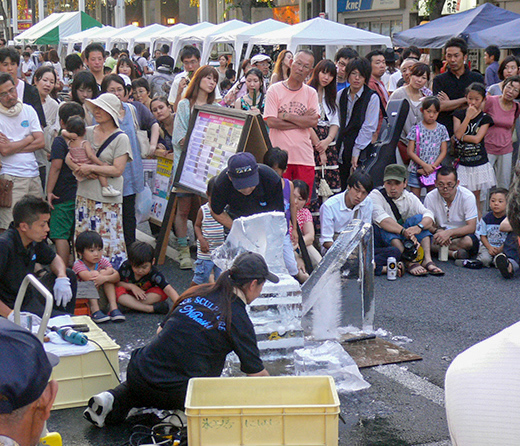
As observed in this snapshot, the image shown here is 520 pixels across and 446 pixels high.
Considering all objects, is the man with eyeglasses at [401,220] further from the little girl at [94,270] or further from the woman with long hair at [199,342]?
the woman with long hair at [199,342]

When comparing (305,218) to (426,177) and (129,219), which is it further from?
(426,177)

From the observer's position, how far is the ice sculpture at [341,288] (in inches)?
229

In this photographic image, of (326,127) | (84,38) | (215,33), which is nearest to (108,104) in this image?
(326,127)

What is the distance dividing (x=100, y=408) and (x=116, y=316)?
205 centimetres

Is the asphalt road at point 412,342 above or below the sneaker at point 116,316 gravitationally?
below

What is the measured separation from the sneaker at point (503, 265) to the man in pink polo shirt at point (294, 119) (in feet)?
6.85

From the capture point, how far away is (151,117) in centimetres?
844

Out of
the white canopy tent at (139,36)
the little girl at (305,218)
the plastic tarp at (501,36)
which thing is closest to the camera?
the little girl at (305,218)

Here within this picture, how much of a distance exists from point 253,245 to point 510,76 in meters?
5.46

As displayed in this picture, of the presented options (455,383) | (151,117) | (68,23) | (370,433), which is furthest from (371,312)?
(68,23)

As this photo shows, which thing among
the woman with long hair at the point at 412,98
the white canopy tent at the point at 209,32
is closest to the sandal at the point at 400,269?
the woman with long hair at the point at 412,98

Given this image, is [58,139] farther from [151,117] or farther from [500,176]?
[500,176]

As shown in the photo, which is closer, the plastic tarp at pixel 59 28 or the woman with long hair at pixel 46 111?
the woman with long hair at pixel 46 111

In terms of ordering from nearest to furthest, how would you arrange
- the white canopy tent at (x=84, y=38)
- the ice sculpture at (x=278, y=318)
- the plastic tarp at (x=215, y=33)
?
the ice sculpture at (x=278, y=318)
the plastic tarp at (x=215, y=33)
the white canopy tent at (x=84, y=38)
